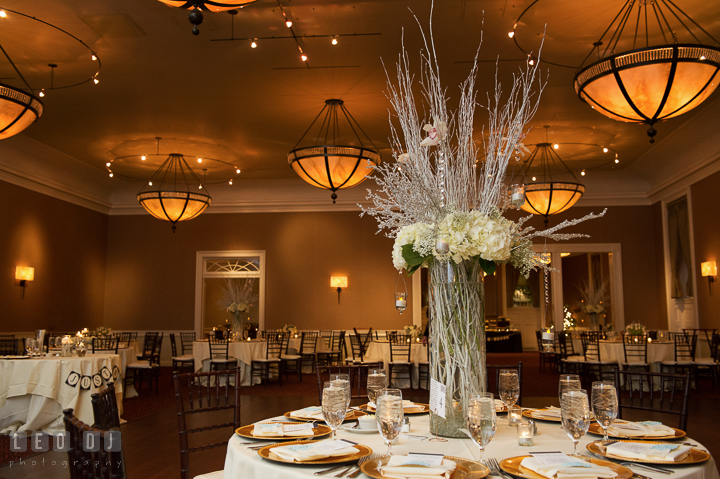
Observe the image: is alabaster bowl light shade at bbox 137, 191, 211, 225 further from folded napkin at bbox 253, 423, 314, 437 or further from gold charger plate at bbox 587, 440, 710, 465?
gold charger plate at bbox 587, 440, 710, 465

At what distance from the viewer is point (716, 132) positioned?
927 cm

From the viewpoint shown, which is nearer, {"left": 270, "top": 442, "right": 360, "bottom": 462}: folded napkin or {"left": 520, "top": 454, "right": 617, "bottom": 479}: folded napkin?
{"left": 520, "top": 454, "right": 617, "bottom": 479}: folded napkin

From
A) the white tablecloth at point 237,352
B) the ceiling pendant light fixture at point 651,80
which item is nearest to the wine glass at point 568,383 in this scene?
the ceiling pendant light fixture at point 651,80

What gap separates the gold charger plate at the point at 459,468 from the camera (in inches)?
64.5

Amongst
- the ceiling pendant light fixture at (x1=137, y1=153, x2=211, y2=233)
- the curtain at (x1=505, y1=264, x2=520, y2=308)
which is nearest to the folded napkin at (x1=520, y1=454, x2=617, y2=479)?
the ceiling pendant light fixture at (x1=137, y1=153, x2=211, y2=233)

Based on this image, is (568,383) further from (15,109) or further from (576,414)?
(15,109)

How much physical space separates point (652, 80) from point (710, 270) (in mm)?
6957

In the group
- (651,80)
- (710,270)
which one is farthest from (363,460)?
(710,270)

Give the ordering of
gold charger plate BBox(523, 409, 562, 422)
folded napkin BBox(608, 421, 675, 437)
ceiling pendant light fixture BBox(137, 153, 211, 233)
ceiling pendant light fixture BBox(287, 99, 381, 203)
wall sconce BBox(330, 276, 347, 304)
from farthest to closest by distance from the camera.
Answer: wall sconce BBox(330, 276, 347, 304) < ceiling pendant light fixture BBox(137, 153, 211, 233) < ceiling pendant light fixture BBox(287, 99, 381, 203) < gold charger plate BBox(523, 409, 562, 422) < folded napkin BBox(608, 421, 675, 437)

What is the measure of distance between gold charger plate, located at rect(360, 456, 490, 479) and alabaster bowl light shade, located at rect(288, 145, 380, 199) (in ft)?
18.7

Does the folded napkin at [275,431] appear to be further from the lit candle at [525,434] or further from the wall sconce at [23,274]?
the wall sconce at [23,274]

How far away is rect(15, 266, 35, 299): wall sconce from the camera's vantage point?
10.4 m

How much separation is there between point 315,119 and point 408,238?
718 centimetres

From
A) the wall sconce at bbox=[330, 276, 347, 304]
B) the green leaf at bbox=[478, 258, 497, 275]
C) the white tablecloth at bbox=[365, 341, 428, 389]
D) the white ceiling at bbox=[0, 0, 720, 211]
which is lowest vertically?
the white tablecloth at bbox=[365, 341, 428, 389]
